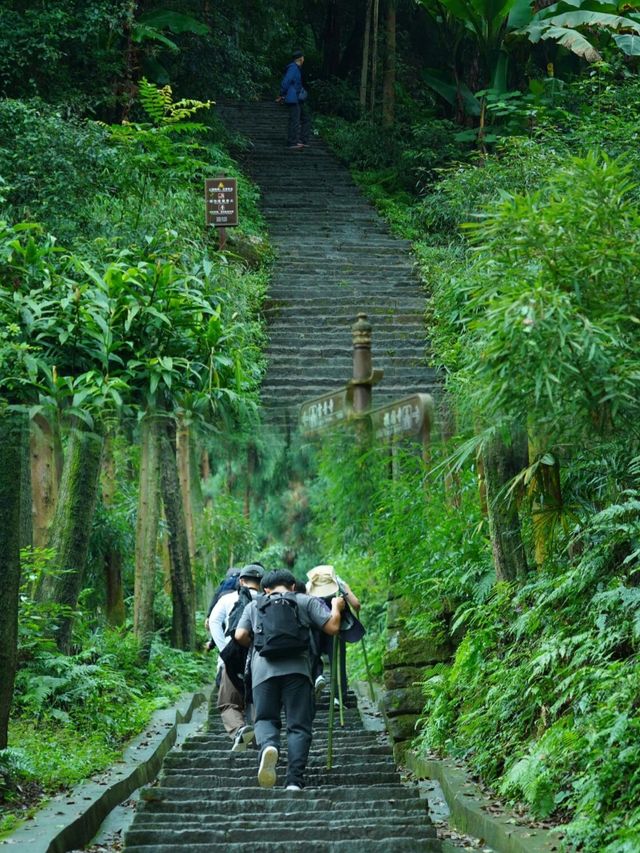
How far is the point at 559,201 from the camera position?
763cm

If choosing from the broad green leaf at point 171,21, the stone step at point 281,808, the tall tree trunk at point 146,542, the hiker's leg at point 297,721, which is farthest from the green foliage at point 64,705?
the broad green leaf at point 171,21

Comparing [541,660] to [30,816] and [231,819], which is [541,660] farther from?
[30,816]

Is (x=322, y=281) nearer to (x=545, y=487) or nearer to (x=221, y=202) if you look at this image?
(x=221, y=202)

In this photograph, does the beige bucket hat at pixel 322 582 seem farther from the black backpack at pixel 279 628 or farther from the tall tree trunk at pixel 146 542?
the tall tree trunk at pixel 146 542

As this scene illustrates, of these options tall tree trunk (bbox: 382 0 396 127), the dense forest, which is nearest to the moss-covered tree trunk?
the dense forest

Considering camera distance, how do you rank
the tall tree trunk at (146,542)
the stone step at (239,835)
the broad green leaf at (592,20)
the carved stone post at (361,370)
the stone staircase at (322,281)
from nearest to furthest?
1. the stone step at (239,835)
2. the carved stone post at (361,370)
3. the tall tree trunk at (146,542)
4. the stone staircase at (322,281)
5. the broad green leaf at (592,20)

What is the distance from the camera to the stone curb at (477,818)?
Answer: 5820mm

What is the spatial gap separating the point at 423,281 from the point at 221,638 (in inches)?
394

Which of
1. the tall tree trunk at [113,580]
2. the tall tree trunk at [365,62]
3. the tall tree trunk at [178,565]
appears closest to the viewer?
the tall tree trunk at [178,565]

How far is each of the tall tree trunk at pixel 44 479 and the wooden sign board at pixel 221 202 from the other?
5.03m

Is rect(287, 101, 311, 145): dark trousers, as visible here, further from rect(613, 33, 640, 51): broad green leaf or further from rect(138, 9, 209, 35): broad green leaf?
rect(613, 33, 640, 51): broad green leaf

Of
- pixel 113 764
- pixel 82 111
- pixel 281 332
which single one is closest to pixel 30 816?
pixel 113 764

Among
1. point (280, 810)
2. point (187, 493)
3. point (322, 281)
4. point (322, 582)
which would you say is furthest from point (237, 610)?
point (322, 281)

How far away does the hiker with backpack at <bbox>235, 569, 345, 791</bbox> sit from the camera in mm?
7766
